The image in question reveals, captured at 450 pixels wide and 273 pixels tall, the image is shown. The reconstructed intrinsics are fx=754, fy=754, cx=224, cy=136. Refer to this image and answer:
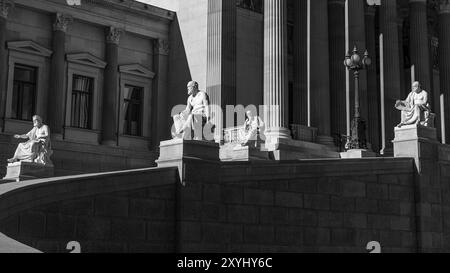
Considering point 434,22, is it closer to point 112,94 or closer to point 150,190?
point 112,94

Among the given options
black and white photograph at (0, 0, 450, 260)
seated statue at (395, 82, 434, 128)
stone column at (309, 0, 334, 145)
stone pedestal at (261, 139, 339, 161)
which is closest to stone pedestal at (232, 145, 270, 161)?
black and white photograph at (0, 0, 450, 260)

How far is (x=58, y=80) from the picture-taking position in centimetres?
3612

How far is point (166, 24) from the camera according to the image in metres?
41.2

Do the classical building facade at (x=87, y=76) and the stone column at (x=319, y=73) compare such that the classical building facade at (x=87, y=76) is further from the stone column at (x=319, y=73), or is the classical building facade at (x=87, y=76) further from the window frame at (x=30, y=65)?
the stone column at (x=319, y=73)

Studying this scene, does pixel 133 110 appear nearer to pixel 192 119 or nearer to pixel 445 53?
pixel 192 119

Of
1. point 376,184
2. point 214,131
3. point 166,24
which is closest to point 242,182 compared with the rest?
point 376,184

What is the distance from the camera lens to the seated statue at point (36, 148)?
2580cm

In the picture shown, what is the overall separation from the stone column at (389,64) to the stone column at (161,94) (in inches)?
522

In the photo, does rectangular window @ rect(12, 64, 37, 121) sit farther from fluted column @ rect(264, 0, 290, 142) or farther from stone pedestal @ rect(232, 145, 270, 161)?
fluted column @ rect(264, 0, 290, 142)

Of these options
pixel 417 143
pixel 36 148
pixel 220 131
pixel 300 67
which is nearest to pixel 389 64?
pixel 300 67

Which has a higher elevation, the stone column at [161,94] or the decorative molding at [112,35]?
the decorative molding at [112,35]

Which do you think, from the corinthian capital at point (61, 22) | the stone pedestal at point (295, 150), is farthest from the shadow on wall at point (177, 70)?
the stone pedestal at point (295, 150)

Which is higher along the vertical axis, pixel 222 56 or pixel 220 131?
pixel 222 56

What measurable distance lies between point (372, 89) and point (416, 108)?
21.4 metres
